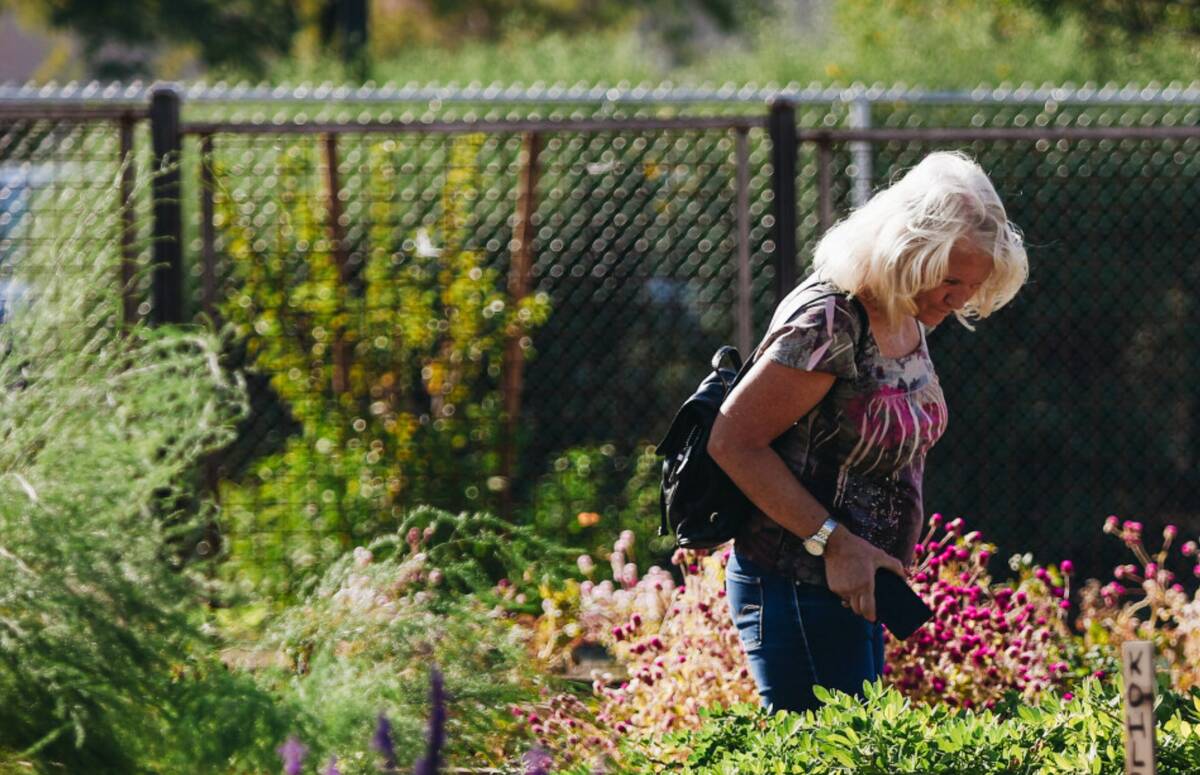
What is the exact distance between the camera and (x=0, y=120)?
504 centimetres

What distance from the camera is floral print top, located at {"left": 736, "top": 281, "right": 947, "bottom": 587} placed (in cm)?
264

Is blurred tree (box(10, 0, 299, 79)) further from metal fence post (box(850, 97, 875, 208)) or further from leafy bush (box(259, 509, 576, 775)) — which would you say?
leafy bush (box(259, 509, 576, 775))

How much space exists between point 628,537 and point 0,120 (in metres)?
2.49

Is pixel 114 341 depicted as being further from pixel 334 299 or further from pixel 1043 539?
pixel 1043 539

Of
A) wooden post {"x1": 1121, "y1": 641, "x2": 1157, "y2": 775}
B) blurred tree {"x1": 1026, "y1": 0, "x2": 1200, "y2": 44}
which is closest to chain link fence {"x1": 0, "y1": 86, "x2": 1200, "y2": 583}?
wooden post {"x1": 1121, "y1": 641, "x2": 1157, "y2": 775}

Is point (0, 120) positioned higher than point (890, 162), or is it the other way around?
point (0, 120)

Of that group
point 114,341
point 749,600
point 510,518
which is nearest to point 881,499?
point 749,600

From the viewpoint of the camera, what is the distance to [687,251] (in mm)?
5523

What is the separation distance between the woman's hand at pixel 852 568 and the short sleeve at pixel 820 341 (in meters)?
0.29

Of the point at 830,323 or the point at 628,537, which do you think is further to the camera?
the point at 628,537

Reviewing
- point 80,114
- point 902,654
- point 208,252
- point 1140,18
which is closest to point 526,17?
point 1140,18

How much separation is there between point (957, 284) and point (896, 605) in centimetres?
57

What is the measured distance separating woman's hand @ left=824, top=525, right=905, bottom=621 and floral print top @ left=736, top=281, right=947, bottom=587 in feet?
0.16

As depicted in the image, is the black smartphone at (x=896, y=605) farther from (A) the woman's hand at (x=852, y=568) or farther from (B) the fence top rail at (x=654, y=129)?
(B) the fence top rail at (x=654, y=129)
